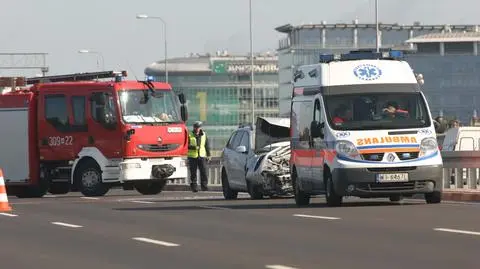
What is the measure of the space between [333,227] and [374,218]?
1.85m

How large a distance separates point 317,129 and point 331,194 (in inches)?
46.9

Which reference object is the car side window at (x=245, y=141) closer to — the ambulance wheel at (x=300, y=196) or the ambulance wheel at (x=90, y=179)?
the ambulance wheel at (x=300, y=196)

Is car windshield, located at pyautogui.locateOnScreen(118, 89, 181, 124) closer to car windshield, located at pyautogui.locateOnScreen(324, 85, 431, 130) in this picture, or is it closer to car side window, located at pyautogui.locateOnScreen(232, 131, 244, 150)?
car side window, located at pyautogui.locateOnScreen(232, 131, 244, 150)

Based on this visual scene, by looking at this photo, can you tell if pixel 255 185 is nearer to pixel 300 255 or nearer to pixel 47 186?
pixel 47 186

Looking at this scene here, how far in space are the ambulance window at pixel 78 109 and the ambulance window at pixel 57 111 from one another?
0.24 meters

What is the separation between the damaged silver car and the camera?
1149 inches

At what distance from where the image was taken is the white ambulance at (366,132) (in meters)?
23.3

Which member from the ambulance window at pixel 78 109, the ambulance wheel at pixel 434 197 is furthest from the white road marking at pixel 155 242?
the ambulance window at pixel 78 109

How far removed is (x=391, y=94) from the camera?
78.9 feet

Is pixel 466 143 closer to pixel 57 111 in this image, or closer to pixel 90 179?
pixel 90 179

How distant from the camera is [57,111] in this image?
1426 inches

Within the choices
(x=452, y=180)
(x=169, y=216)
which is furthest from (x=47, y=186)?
(x=169, y=216)

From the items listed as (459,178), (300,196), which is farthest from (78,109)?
(300,196)

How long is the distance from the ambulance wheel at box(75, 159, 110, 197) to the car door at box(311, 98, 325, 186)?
468 inches
